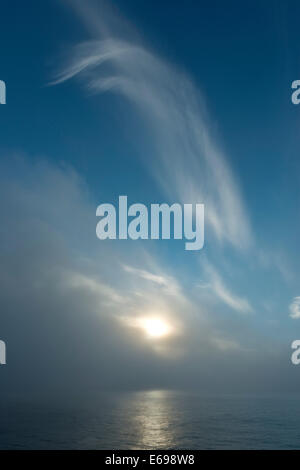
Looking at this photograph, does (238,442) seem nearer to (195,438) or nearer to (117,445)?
(195,438)

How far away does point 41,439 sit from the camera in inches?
3044

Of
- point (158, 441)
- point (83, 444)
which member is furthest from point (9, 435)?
point (158, 441)
